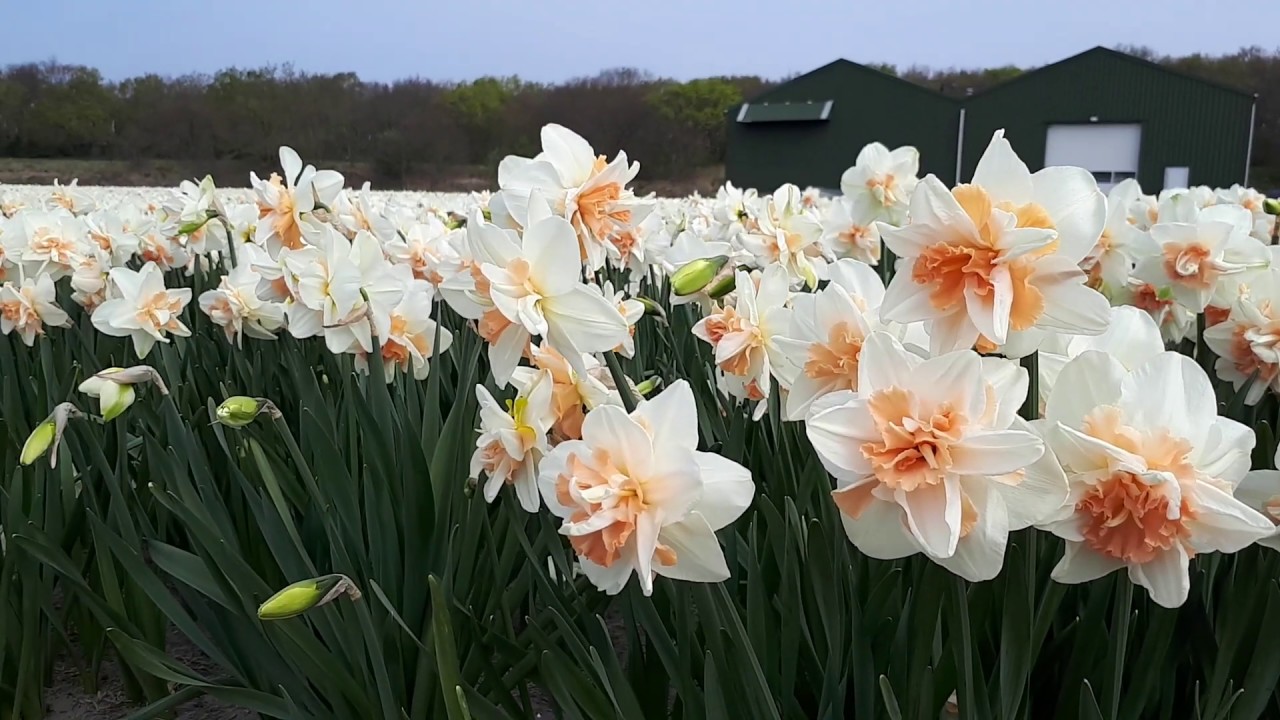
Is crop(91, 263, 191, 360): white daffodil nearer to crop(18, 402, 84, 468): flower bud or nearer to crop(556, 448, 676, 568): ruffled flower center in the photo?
crop(18, 402, 84, 468): flower bud

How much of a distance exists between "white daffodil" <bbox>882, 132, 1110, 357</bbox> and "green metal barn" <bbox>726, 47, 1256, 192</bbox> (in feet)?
98.1

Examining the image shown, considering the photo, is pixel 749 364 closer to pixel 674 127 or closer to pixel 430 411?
pixel 430 411

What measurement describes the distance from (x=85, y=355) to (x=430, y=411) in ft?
4.28

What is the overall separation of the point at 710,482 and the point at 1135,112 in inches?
1345

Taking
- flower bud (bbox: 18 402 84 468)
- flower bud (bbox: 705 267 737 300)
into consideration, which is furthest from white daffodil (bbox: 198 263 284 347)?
flower bud (bbox: 705 267 737 300)

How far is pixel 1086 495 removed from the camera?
0.80 metres

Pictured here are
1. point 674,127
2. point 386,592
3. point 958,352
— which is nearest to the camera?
point 958,352

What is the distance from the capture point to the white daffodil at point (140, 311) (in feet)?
7.09

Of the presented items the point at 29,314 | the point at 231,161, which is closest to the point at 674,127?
the point at 231,161

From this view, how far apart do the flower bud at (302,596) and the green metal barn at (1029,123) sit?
29950 mm

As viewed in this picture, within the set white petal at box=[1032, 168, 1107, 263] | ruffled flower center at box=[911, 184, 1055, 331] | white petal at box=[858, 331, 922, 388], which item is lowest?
white petal at box=[858, 331, 922, 388]

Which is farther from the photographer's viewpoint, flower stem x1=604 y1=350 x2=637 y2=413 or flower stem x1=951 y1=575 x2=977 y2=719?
flower stem x1=604 y1=350 x2=637 y2=413

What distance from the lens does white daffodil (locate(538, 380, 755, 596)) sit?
80 cm

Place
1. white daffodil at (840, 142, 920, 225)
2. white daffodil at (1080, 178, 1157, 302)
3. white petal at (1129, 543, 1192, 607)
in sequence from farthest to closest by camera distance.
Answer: white daffodil at (840, 142, 920, 225), white daffodil at (1080, 178, 1157, 302), white petal at (1129, 543, 1192, 607)
